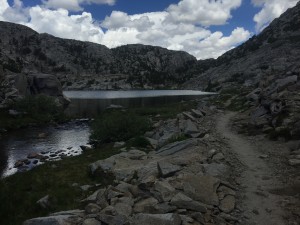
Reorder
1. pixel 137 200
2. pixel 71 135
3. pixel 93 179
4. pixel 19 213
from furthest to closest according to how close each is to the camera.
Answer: pixel 71 135
pixel 93 179
pixel 19 213
pixel 137 200

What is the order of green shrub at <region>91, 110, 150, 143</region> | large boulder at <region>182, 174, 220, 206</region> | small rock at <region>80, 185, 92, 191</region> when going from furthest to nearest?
green shrub at <region>91, 110, 150, 143</region> → small rock at <region>80, 185, 92, 191</region> → large boulder at <region>182, 174, 220, 206</region>

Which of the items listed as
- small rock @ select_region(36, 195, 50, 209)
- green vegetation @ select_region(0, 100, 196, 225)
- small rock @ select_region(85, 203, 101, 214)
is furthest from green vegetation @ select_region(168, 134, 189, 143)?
small rock @ select_region(85, 203, 101, 214)

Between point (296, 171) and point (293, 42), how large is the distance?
7651 inches

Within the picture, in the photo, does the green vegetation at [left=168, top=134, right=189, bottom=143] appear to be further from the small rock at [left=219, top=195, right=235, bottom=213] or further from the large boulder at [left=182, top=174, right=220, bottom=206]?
the small rock at [left=219, top=195, right=235, bottom=213]

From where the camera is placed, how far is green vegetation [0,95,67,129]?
3105 inches

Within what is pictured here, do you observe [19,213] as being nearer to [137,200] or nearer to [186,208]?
[137,200]

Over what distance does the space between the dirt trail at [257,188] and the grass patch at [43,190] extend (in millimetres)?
9648

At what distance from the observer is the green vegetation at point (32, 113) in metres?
78.9

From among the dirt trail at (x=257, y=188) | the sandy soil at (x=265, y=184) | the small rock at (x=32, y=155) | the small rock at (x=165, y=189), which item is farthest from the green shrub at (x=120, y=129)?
the small rock at (x=165, y=189)

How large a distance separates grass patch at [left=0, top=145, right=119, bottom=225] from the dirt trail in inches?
380

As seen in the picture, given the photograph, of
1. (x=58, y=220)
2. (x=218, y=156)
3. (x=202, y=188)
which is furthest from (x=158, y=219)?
(x=218, y=156)

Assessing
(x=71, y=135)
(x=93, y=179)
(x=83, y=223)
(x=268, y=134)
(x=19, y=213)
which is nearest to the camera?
(x=83, y=223)

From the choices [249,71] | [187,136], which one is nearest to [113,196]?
[187,136]

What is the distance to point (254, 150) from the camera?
89.7ft
